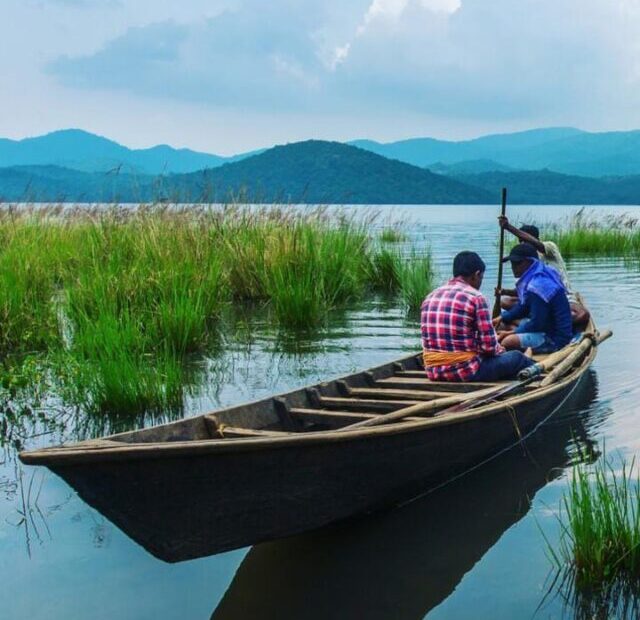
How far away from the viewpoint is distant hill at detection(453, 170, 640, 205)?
136375mm

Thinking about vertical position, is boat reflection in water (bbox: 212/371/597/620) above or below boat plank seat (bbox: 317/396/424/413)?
below

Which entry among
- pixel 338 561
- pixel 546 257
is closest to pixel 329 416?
pixel 338 561

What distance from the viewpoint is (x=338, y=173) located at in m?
113

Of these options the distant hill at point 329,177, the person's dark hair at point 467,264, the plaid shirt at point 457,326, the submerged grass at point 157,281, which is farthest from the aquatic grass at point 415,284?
the distant hill at point 329,177

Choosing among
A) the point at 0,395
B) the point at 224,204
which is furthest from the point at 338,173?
the point at 0,395

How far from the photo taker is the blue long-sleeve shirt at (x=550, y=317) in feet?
29.5

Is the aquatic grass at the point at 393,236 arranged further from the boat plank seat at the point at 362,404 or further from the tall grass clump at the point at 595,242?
the boat plank seat at the point at 362,404

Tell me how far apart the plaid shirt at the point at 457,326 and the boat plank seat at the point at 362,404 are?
57 cm

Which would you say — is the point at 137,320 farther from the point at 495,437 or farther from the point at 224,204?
the point at 224,204

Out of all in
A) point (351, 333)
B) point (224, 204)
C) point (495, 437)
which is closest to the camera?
point (495, 437)

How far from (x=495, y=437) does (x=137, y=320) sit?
478 centimetres

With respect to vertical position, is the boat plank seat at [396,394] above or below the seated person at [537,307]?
below

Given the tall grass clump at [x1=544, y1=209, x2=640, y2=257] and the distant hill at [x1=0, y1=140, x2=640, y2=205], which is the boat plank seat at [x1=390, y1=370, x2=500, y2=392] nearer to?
the tall grass clump at [x1=544, y1=209, x2=640, y2=257]

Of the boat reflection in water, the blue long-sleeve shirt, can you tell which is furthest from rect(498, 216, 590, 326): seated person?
the boat reflection in water
